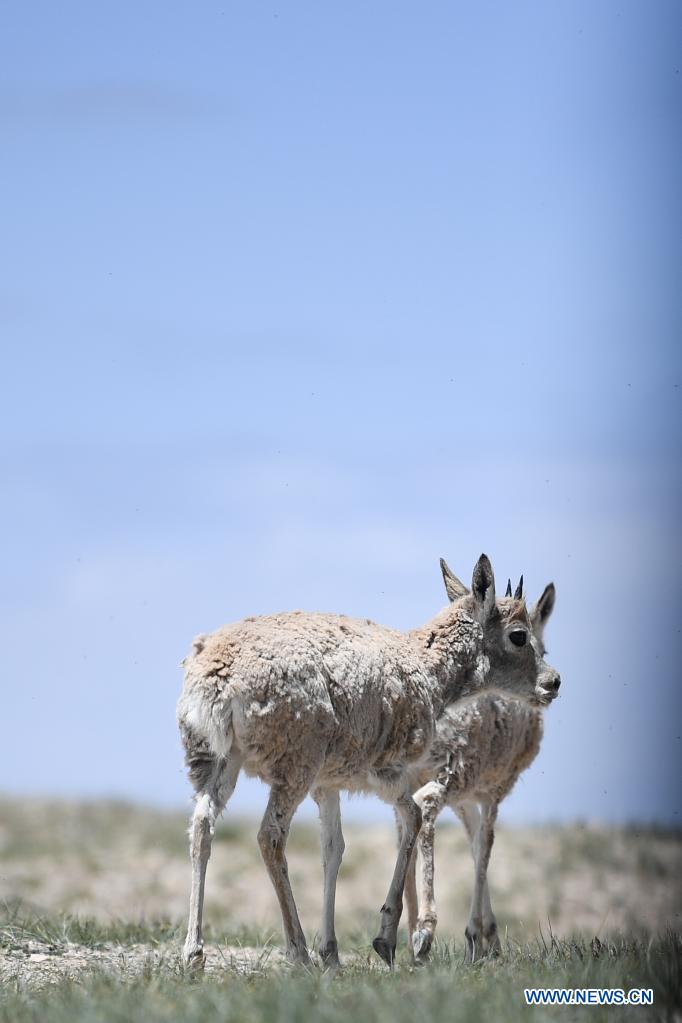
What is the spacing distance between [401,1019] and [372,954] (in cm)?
569

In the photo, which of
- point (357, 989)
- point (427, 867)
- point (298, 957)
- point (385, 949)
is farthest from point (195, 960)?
point (427, 867)

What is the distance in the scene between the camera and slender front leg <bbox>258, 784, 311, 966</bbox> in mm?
11164

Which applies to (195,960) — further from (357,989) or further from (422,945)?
(422,945)

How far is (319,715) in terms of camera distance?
37.4 ft

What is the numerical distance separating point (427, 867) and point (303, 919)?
11.7m

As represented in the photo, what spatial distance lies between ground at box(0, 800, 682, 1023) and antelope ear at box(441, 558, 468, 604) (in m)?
2.86

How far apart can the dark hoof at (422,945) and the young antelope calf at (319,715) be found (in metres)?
0.33

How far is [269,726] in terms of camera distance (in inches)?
438

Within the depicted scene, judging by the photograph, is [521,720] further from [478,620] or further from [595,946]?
[595,946]

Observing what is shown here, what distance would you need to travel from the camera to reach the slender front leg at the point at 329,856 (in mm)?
11805

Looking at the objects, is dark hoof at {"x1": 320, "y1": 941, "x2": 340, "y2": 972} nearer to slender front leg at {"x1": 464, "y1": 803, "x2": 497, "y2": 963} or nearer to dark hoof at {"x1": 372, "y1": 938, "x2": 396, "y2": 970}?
dark hoof at {"x1": 372, "y1": 938, "x2": 396, "y2": 970}

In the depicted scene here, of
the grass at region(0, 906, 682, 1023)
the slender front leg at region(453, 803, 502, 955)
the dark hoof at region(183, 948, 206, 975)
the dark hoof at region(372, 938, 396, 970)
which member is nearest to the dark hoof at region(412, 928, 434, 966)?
the grass at region(0, 906, 682, 1023)

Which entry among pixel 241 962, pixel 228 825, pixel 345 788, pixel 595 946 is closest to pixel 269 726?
pixel 345 788

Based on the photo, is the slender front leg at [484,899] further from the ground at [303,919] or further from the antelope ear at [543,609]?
the antelope ear at [543,609]
